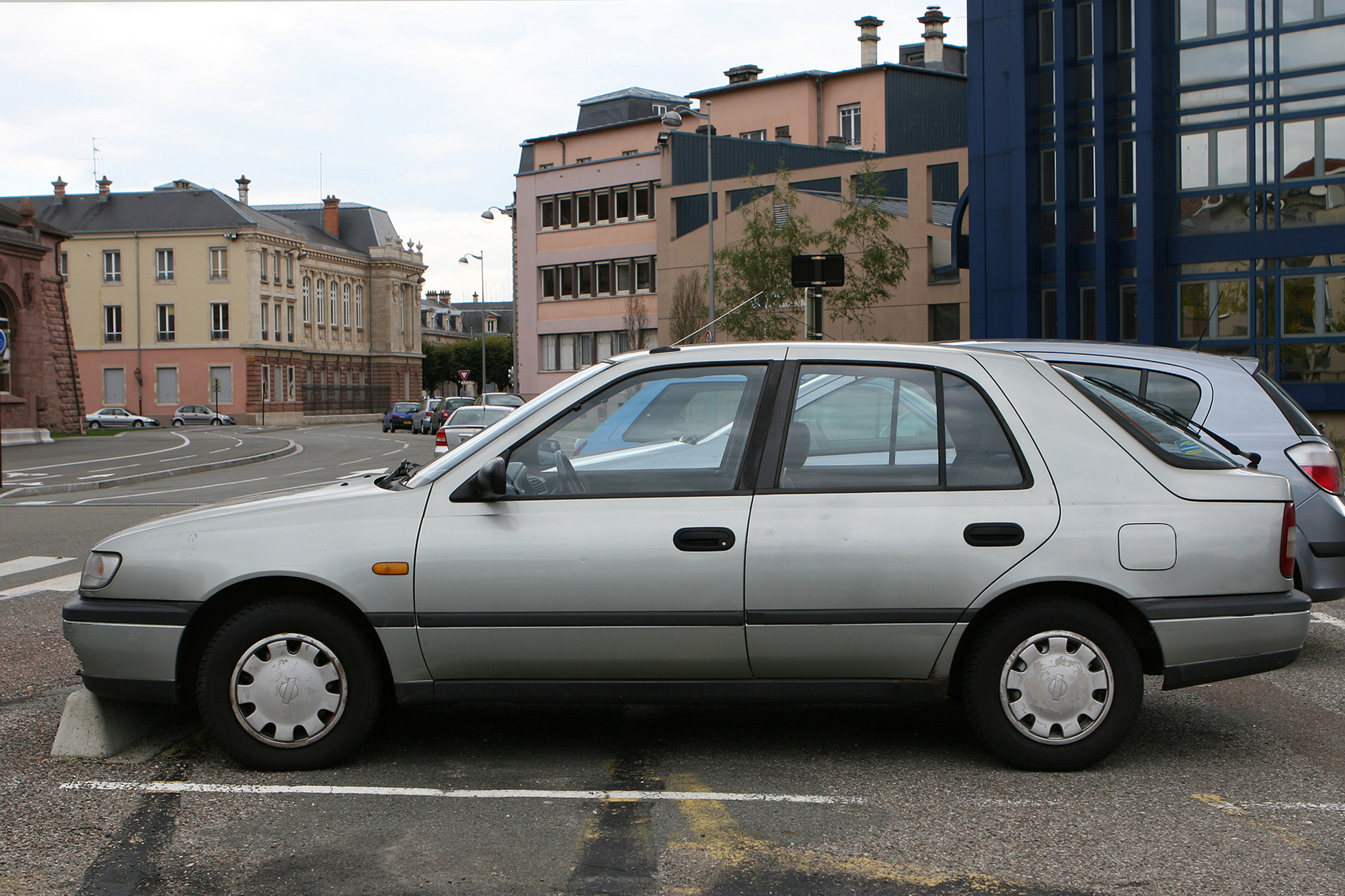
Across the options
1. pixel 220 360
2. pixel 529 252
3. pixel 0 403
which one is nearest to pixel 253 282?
pixel 220 360

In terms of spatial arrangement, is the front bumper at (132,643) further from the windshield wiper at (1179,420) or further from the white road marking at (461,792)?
the windshield wiper at (1179,420)

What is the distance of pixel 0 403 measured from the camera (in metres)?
42.2

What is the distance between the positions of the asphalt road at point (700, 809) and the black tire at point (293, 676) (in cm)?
21

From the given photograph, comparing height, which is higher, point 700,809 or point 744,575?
point 744,575

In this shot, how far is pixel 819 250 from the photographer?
43.0 m

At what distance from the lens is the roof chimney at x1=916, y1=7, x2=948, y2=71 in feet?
206

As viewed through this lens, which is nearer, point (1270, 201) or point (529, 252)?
point (1270, 201)

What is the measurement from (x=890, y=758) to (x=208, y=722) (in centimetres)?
260

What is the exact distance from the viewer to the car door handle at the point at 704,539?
4.59 metres

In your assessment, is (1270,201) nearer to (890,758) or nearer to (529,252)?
(890,758)

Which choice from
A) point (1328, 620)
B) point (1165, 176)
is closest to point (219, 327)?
point (1165, 176)

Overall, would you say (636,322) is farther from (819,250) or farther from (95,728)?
(95,728)

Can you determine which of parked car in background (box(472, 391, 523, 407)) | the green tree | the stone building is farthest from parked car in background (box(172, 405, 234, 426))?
the green tree

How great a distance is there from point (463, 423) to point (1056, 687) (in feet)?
71.0
